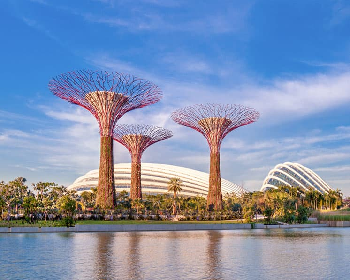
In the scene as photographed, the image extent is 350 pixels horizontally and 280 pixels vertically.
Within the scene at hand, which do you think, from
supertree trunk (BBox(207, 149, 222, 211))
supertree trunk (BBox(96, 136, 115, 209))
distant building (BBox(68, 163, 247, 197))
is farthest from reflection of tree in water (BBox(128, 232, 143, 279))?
distant building (BBox(68, 163, 247, 197))

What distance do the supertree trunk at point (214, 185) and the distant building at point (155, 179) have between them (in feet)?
195

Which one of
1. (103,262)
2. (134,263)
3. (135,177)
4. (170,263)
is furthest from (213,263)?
(135,177)

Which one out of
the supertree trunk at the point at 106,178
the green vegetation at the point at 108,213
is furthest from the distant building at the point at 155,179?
the supertree trunk at the point at 106,178

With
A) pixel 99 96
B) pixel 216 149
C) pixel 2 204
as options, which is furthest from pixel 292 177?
pixel 2 204

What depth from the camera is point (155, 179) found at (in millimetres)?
118812

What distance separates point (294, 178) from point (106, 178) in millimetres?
91202

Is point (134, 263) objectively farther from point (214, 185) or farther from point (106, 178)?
point (214, 185)

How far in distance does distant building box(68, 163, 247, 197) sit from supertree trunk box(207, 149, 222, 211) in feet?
195

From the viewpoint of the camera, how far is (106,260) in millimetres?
13258

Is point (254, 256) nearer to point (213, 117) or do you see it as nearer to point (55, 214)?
point (55, 214)

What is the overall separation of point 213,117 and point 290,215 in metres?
16.6

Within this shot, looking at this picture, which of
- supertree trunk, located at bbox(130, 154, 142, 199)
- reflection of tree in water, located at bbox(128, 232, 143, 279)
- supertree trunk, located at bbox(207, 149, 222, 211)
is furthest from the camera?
A: supertree trunk, located at bbox(130, 154, 142, 199)

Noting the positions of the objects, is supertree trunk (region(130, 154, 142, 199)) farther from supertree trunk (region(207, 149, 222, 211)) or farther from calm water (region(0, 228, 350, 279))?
calm water (region(0, 228, 350, 279))

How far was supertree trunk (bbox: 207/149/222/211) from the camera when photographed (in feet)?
177
